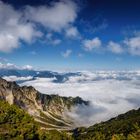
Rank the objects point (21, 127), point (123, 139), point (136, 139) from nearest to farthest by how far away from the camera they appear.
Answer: point (136, 139) < point (123, 139) < point (21, 127)

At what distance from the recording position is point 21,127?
19112 centimetres

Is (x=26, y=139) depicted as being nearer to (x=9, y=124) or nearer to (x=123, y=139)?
(x=9, y=124)

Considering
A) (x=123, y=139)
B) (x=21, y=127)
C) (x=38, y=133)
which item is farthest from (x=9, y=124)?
(x=123, y=139)

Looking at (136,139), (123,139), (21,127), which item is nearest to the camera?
(136,139)

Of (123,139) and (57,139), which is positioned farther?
(57,139)

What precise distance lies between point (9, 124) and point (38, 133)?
2694 centimetres

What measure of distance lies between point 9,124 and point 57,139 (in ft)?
100

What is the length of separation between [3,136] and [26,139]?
41.6 feet

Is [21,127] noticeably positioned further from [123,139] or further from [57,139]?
[123,139]

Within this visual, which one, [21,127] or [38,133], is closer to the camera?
[38,133]

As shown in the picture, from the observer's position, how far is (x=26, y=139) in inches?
6870

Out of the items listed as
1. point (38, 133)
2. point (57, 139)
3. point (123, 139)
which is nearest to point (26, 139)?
point (38, 133)

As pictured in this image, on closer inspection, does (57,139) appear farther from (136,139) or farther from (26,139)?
(136,139)

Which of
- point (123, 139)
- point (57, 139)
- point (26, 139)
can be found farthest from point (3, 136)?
point (123, 139)
